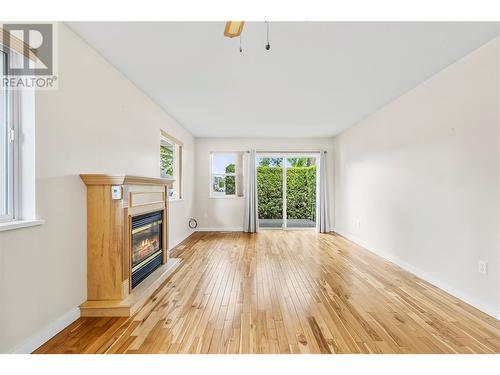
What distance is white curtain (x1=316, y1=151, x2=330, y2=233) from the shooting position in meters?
6.56

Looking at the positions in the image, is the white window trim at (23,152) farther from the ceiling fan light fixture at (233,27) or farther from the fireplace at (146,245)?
the ceiling fan light fixture at (233,27)

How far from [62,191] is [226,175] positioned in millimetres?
4916

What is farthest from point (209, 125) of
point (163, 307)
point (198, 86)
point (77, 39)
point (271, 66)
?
point (163, 307)

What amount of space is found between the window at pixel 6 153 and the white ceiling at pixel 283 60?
2.65 ft

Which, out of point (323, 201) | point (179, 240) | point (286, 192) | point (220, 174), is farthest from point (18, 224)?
point (323, 201)

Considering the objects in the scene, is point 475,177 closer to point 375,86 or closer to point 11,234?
point 375,86

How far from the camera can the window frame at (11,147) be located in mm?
1730

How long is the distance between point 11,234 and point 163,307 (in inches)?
53.0

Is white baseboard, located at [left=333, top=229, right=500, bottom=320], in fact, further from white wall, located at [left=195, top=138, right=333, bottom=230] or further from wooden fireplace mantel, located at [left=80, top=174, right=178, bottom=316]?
wooden fireplace mantel, located at [left=80, top=174, right=178, bottom=316]

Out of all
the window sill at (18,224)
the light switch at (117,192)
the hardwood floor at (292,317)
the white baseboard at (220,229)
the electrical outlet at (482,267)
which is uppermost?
the light switch at (117,192)

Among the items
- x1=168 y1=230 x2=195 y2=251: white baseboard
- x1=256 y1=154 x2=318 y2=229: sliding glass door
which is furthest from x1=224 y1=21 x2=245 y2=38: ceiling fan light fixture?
x1=256 y1=154 x2=318 y2=229: sliding glass door

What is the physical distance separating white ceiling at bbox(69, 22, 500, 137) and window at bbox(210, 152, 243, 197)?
2591 mm

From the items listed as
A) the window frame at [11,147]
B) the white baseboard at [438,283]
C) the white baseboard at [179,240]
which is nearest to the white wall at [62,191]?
the window frame at [11,147]

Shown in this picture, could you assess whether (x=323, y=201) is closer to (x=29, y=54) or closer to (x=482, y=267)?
(x=482, y=267)
